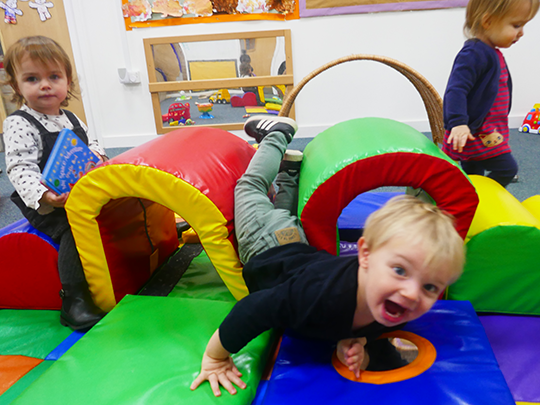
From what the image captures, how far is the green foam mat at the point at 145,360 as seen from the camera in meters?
0.81

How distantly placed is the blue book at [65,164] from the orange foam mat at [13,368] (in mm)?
454

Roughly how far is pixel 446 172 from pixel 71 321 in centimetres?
111

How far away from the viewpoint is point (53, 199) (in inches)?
45.0

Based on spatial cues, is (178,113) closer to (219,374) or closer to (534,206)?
(534,206)

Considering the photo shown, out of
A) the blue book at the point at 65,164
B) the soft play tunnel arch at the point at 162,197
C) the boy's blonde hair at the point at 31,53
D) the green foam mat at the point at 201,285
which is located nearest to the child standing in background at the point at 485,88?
the soft play tunnel arch at the point at 162,197

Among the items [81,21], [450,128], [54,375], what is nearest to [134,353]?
[54,375]

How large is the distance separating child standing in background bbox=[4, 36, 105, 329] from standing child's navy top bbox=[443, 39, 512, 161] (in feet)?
4.14

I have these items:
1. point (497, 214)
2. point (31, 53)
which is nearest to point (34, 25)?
point (31, 53)

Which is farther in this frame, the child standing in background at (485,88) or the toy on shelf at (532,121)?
the toy on shelf at (532,121)

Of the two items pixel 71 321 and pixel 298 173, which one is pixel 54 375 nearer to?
pixel 71 321

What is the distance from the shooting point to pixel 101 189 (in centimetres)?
105

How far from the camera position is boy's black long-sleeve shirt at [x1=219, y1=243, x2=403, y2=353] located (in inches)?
30.4

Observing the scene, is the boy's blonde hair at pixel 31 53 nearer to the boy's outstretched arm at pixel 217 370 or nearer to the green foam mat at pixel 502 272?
the boy's outstretched arm at pixel 217 370

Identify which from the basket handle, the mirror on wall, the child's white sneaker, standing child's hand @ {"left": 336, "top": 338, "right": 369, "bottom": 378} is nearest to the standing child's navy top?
the basket handle
